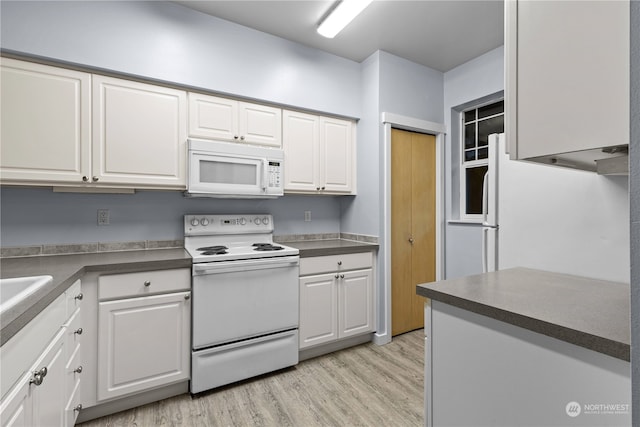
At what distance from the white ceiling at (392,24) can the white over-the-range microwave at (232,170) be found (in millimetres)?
983

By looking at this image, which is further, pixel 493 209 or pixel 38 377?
pixel 493 209

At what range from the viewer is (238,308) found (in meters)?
2.08

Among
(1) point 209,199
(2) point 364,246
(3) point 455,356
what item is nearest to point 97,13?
(1) point 209,199

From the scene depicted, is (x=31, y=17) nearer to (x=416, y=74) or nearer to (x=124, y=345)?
(x=124, y=345)

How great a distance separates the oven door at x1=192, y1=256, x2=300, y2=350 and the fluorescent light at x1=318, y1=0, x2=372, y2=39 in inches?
69.5

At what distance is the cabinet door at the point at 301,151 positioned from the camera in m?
2.65

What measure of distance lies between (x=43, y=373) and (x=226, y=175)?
1.54 m

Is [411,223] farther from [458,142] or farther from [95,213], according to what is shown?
[95,213]

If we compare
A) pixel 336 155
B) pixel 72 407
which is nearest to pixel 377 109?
pixel 336 155

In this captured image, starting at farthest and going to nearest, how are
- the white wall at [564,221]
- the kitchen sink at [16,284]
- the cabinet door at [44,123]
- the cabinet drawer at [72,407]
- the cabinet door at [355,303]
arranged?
1. the cabinet door at [355,303]
2. the cabinet door at [44,123]
3. the cabinet drawer at [72,407]
4. the kitchen sink at [16,284]
5. the white wall at [564,221]

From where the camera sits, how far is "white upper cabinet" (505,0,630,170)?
0.65 metres

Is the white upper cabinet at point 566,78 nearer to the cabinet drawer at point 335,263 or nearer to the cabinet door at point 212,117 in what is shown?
the cabinet drawer at point 335,263

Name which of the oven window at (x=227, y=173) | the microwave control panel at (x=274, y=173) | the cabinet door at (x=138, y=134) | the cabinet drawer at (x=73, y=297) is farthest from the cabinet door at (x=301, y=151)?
the cabinet drawer at (x=73, y=297)

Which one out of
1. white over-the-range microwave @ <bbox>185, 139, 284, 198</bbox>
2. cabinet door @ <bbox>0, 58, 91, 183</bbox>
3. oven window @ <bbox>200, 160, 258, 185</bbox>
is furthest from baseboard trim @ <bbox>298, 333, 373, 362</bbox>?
cabinet door @ <bbox>0, 58, 91, 183</bbox>
